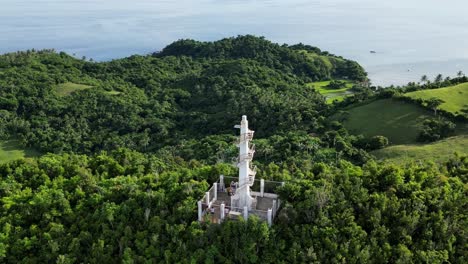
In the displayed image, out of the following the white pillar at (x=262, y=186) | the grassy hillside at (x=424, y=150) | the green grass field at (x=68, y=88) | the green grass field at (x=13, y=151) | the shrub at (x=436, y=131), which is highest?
the green grass field at (x=68, y=88)

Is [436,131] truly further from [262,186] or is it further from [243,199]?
[243,199]

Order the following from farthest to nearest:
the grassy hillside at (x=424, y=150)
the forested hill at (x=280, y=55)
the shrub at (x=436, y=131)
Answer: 1. the forested hill at (x=280, y=55)
2. the shrub at (x=436, y=131)
3. the grassy hillside at (x=424, y=150)

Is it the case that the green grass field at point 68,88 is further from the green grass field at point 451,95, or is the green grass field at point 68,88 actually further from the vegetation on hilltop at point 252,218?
the green grass field at point 451,95

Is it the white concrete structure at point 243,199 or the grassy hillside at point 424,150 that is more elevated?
the white concrete structure at point 243,199

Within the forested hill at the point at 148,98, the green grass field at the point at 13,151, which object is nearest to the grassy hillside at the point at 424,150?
A: the forested hill at the point at 148,98

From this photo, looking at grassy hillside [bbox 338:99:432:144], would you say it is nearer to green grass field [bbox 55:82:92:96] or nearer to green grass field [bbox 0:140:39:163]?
green grass field [bbox 0:140:39:163]

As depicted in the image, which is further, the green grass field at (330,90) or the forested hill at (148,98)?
the green grass field at (330,90)

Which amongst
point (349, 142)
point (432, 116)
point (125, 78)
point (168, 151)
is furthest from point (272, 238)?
point (125, 78)
